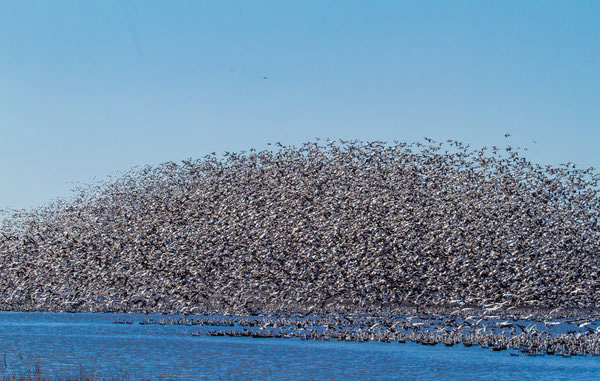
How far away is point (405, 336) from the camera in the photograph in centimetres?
4200

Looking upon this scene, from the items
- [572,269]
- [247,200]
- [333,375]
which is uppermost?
[247,200]

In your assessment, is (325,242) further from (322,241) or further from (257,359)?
(257,359)

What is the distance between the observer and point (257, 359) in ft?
122

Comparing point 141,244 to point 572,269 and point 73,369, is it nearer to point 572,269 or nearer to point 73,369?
point 572,269

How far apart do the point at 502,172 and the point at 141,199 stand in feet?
144

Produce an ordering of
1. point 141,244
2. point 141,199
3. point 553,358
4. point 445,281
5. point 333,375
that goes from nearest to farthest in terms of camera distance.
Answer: point 333,375 → point 553,358 → point 445,281 → point 141,244 → point 141,199

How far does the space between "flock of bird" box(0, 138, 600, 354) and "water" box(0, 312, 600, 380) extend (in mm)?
15393

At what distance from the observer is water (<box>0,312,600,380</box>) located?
32594mm

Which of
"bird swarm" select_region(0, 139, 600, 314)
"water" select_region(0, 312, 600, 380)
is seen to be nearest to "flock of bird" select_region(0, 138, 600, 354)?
"bird swarm" select_region(0, 139, 600, 314)

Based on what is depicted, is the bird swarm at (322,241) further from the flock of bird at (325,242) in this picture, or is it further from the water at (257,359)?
the water at (257,359)

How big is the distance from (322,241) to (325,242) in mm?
1276

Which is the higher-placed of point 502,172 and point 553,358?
point 502,172

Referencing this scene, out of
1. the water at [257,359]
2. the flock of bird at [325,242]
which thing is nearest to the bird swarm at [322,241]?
the flock of bird at [325,242]

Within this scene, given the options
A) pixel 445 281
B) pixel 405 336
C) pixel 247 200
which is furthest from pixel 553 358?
pixel 247 200
